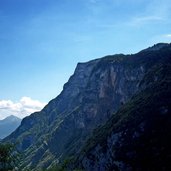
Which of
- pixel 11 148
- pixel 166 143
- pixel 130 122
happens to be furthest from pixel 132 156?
pixel 11 148

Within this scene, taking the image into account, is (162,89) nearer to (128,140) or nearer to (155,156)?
(128,140)

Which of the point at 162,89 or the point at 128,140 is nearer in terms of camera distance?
the point at 128,140

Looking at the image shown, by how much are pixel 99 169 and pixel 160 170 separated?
43.6 metres

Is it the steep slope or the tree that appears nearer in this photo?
the tree

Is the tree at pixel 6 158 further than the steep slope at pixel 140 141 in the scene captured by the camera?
No

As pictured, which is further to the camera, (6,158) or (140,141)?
(140,141)

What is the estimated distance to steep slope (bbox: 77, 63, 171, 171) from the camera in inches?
5438

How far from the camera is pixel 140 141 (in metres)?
150

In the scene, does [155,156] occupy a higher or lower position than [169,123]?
lower

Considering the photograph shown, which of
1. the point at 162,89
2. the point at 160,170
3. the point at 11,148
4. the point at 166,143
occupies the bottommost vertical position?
the point at 160,170

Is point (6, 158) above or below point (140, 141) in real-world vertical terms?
above

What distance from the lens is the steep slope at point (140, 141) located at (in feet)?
453

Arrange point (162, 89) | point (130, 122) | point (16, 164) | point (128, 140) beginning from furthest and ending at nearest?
point (162, 89), point (130, 122), point (128, 140), point (16, 164)

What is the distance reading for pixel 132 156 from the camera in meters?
145
